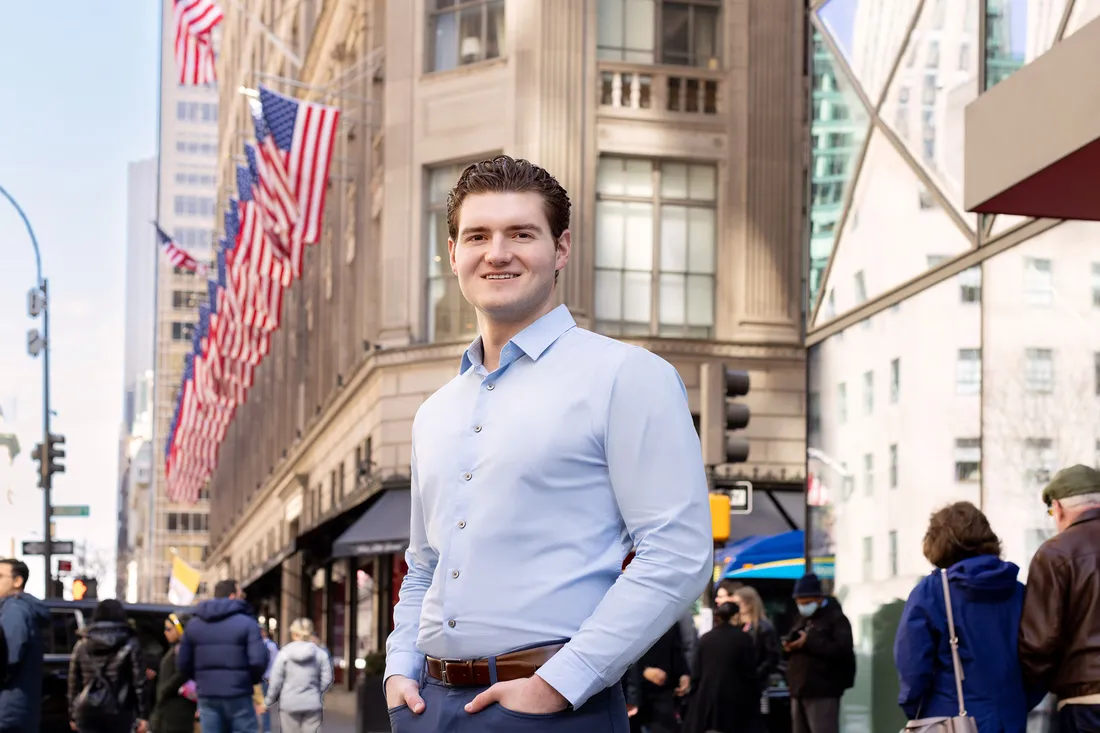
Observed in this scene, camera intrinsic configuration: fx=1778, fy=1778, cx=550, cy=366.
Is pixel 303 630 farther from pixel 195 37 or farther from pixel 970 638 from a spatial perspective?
pixel 195 37

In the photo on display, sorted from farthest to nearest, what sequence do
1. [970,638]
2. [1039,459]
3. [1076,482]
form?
[1039,459] → [970,638] → [1076,482]

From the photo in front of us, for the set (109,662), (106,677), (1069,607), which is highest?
(1069,607)

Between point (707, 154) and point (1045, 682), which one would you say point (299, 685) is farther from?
point (707, 154)

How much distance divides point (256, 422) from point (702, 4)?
38260 mm

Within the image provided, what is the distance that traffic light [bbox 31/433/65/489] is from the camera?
3744 cm

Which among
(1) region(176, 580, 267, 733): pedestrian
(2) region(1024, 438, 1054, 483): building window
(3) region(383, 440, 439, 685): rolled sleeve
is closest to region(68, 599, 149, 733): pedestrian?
(1) region(176, 580, 267, 733): pedestrian

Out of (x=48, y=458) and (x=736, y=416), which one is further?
(x=48, y=458)

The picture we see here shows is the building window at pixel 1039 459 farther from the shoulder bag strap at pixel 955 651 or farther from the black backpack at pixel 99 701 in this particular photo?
the black backpack at pixel 99 701

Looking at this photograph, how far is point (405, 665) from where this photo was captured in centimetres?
367

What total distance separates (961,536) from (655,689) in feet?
19.3

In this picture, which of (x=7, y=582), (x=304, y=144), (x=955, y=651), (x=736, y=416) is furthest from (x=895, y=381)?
(x=304, y=144)

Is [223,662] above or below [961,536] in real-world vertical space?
below

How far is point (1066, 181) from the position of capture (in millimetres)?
8414

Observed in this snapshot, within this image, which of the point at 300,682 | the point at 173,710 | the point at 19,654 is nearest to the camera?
the point at 19,654
